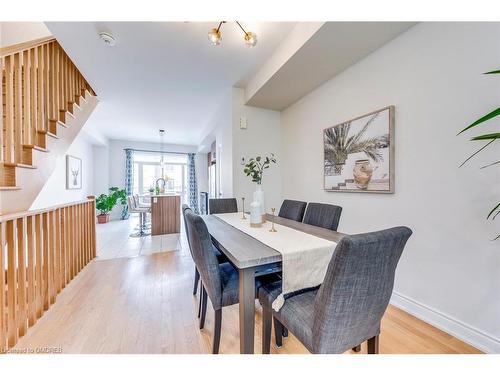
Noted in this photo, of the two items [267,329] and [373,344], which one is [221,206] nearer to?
[267,329]

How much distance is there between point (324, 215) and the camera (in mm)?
1815

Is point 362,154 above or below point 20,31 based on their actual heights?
below

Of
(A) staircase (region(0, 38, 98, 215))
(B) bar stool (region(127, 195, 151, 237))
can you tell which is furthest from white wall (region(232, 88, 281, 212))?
(B) bar stool (region(127, 195, 151, 237))

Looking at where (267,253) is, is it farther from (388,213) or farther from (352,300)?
(388,213)

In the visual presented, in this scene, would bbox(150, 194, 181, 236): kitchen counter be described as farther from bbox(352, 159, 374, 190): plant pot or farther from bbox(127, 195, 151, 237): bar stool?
bbox(352, 159, 374, 190): plant pot

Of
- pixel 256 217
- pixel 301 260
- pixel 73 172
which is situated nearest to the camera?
pixel 301 260

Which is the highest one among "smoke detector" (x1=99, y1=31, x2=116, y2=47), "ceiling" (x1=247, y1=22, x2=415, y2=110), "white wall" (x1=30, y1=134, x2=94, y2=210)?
"smoke detector" (x1=99, y1=31, x2=116, y2=47)

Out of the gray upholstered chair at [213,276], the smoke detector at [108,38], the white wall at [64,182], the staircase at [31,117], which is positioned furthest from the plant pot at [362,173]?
the white wall at [64,182]

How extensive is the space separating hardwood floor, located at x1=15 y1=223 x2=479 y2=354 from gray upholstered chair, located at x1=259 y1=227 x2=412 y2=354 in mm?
591

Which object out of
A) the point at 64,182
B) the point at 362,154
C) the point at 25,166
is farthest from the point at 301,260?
the point at 64,182

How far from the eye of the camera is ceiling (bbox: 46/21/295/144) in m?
1.93

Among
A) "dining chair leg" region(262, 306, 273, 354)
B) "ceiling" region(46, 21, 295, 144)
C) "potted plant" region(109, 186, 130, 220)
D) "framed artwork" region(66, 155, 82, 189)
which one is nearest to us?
"dining chair leg" region(262, 306, 273, 354)

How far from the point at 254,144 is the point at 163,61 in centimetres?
159
